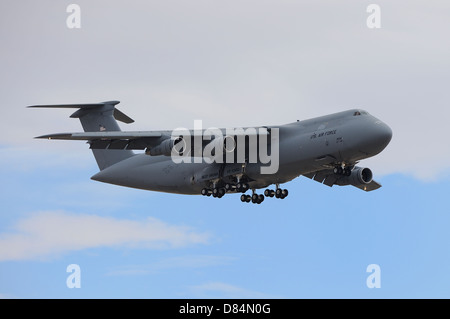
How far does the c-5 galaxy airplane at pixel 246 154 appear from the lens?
2880 cm

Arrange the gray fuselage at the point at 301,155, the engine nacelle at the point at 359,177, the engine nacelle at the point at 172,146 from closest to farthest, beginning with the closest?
the gray fuselage at the point at 301,155 → the engine nacelle at the point at 172,146 → the engine nacelle at the point at 359,177

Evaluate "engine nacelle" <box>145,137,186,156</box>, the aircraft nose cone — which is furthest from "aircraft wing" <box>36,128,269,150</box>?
the aircraft nose cone

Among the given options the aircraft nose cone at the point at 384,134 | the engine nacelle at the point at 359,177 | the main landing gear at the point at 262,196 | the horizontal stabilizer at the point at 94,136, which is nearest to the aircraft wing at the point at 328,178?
the engine nacelle at the point at 359,177

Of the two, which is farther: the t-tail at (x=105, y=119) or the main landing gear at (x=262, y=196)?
the t-tail at (x=105, y=119)

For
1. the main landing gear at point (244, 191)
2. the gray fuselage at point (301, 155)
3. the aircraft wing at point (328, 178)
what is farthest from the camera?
the aircraft wing at point (328, 178)

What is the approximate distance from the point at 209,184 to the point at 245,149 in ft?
6.02

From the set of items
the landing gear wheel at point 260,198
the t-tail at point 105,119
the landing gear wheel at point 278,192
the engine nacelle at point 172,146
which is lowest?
the landing gear wheel at point 260,198

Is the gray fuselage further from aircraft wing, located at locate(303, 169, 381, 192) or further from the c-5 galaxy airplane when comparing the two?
aircraft wing, located at locate(303, 169, 381, 192)

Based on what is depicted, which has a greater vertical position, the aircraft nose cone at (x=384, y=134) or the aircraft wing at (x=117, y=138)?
the aircraft wing at (x=117, y=138)

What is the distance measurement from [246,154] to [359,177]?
4.00 meters

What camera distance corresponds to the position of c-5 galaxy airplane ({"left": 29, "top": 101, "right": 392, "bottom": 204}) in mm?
28797

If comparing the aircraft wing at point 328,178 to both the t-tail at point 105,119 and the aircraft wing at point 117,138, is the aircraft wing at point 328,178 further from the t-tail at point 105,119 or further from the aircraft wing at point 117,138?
the t-tail at point 105,119
